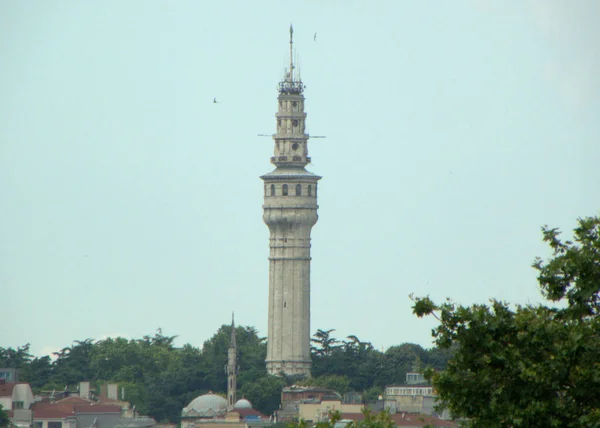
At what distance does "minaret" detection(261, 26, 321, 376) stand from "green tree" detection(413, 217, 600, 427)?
12480cm

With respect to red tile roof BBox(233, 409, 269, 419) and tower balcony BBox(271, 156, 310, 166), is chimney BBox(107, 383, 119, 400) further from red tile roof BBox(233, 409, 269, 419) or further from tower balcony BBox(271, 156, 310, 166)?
tower balcony BBox(271, 156, 310, 166)

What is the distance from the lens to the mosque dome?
6580 inches

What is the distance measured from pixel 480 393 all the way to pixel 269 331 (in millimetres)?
127751

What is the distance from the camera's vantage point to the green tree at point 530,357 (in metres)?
41.1

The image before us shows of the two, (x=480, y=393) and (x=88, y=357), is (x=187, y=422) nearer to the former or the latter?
(x=88, y=357)

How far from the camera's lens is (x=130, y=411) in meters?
166

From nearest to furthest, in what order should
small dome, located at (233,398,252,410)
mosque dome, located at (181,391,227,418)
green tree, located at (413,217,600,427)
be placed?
1. green tree, located at (413,217,600,427)
2. mosque dome, located at (181,391,227,418)
3. small dome, located at (233,398,252,410)

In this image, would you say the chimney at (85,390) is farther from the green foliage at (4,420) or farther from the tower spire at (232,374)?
the green foliage at (4,420)

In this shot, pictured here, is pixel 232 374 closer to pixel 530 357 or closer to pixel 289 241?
pixel 289 241

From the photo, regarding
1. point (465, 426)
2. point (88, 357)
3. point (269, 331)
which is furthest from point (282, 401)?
point (465, 426)

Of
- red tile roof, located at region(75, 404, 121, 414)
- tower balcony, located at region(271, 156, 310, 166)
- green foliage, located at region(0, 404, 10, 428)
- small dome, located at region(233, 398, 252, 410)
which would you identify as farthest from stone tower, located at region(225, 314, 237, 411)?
green foliage, located at region(0, 404, 10, 428)

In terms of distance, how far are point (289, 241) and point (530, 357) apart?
5045 inches

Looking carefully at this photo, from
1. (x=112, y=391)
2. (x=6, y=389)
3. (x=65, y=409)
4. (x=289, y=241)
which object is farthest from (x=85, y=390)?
(x=289, y=241)

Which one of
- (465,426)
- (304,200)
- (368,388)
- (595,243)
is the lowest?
(465,426)
